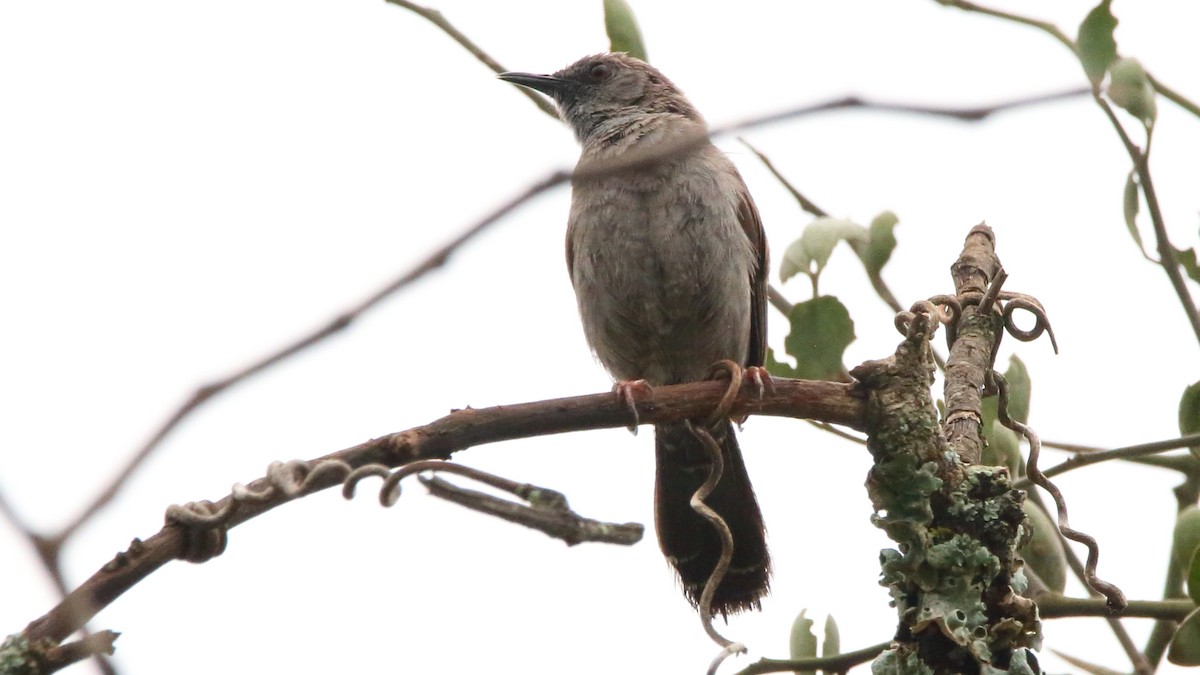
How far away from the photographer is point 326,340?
0.95 meters

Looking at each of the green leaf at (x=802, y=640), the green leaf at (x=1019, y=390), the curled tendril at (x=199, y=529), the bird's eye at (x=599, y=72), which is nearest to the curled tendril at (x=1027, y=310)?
the green leaf at (x=1019, y=390)

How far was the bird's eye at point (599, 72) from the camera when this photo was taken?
20.7 ft

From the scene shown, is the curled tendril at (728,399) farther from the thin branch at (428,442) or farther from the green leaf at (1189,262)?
the green leaf at (1189,262)


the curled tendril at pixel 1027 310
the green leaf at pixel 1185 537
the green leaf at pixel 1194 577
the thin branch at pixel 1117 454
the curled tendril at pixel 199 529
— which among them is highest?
the curled tendril at pixel 1027 310

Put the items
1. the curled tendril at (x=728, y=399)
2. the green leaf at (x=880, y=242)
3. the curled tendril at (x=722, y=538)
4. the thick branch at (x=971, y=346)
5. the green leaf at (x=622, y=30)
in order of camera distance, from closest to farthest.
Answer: the curled tendril at (x=722, y=538) → the curled tendril at (x=728, y=399) → the thick branch at (x=971, y=346) → the green leaf at (x=622, y=30) → the green leaf at (x=880, y=242)

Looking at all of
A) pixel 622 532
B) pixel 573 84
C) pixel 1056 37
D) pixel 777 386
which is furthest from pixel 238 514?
pixel 573 84

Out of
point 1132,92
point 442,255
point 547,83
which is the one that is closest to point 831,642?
point 1132,92

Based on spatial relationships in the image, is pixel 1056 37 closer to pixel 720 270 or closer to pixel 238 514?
pixel 720 270

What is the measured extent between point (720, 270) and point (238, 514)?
292 cm

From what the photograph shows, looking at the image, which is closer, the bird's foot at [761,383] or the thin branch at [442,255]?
the thin branch at [442,255]

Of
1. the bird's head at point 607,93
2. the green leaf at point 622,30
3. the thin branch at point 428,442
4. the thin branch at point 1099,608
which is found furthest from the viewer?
the bird's head at point 607,93

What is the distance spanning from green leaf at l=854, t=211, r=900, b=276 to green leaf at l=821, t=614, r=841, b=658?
4.17 feet

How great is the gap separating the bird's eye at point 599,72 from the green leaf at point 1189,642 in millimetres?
4160

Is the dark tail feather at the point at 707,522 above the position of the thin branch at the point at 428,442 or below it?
above
